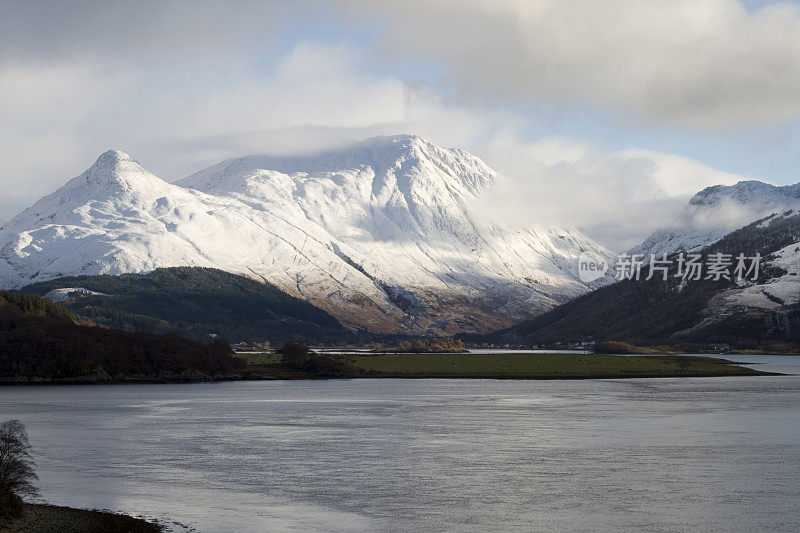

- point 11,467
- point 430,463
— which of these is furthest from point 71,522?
point 430,463

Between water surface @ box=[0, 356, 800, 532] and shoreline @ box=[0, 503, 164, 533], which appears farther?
water surface @ box=[0, 356, 800, 532]

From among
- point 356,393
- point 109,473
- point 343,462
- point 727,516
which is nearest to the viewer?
point 727,516

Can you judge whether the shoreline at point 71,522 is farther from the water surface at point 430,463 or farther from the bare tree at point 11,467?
the water surface at point 430,463

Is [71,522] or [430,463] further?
[430,463]

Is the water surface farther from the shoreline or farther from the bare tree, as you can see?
the bare tree

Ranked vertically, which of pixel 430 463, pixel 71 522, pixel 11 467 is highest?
pixel 11 467

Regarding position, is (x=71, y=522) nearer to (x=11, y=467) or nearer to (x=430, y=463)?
(x=11, y=467)

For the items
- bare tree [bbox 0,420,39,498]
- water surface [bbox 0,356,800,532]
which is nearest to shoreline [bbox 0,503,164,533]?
bare tree [bbox 0,420,39,498]

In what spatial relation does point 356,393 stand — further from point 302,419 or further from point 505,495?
point 505,495

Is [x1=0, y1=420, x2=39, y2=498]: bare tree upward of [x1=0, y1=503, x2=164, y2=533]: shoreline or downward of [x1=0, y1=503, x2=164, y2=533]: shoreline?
upward

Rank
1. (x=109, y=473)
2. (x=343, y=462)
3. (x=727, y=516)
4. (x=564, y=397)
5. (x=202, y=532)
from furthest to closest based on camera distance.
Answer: (x=564, y=397) → (x=343, y=462) → (x=109, y=473) → (x=727, y=516) → (x=202, y=532)

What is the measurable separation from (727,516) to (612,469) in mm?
19059

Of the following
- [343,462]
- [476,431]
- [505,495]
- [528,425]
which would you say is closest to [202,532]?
[505,495]

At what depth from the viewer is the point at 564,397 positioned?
162125 millimetres
